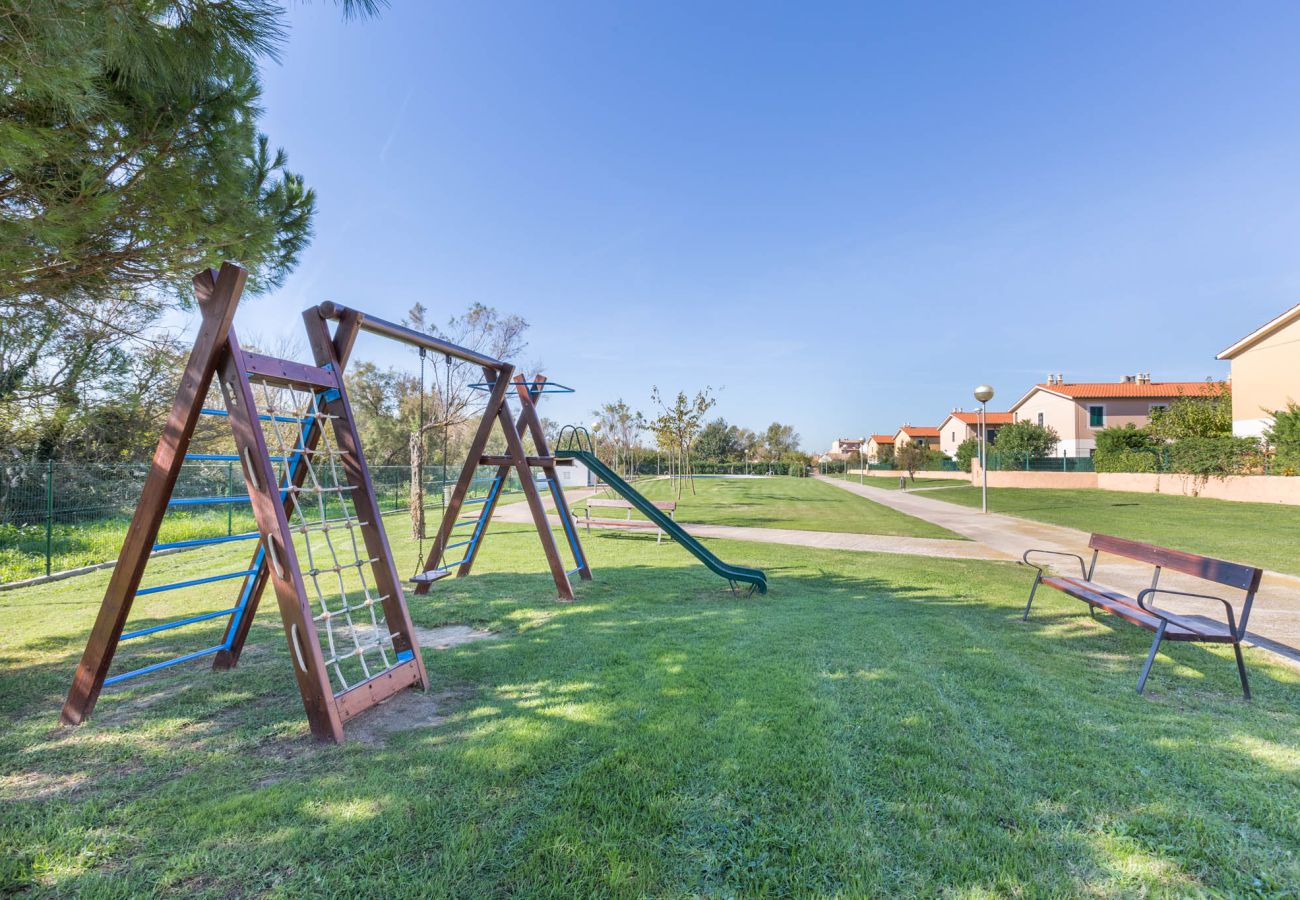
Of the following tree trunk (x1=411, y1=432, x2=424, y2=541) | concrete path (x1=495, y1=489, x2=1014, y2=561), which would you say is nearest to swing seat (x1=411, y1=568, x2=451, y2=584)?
concrete path (x1=495, y1=489, x2=1014, y2=561)

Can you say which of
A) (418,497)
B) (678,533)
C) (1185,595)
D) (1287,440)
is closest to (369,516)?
(678,533)

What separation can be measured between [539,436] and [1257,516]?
19.3m

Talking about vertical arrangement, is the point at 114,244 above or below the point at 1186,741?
above

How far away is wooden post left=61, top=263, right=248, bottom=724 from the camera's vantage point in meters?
3.45

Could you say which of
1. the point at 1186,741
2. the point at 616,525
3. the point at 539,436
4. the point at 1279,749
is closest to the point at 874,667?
the point at 1186,741

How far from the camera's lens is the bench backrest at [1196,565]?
392 centimetres

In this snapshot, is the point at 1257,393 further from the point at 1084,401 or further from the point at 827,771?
the point at 827,771

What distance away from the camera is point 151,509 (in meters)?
3.46

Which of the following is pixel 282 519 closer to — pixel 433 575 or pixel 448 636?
pixel 448 636

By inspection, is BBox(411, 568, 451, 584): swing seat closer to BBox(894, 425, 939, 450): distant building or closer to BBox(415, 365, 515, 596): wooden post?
BBox(415, 365, 515, 596): wooden post

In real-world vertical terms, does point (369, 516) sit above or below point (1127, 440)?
below

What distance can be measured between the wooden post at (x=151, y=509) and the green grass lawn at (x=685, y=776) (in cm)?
30

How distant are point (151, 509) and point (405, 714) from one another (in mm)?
1979

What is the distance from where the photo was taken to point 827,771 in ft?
9.08
